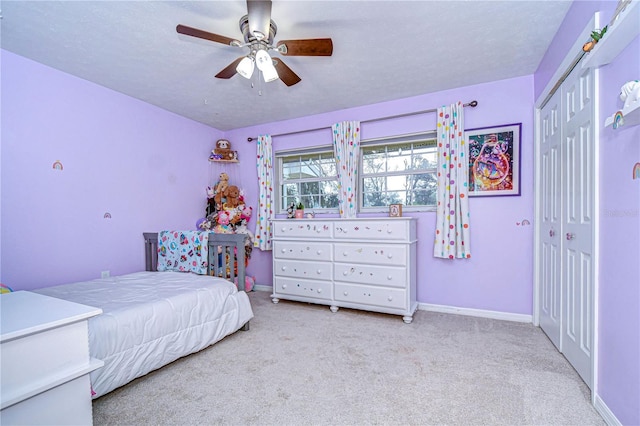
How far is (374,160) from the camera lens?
3785 mm

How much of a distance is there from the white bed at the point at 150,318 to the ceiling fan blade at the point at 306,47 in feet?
6.52

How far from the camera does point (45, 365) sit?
868mm

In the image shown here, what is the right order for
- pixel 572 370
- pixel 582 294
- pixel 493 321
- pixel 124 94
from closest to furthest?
pixel 582 294, pixel 572 370, pixel 493 321, pixel 124 94

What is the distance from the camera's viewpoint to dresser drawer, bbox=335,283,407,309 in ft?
9.77

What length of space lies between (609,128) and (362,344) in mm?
2193

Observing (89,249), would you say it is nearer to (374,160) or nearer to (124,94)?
(124,94)

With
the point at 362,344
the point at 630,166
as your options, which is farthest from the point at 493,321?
the point at 630,166

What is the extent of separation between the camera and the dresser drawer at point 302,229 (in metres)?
3.40

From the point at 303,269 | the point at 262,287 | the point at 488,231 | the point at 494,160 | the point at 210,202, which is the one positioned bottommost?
the point at 262,287

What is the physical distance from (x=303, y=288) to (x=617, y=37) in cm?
323

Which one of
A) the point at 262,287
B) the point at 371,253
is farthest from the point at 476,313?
the point at 262,287

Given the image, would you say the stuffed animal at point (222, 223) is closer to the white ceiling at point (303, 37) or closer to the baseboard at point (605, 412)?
the white ceiling at point (303, 37)

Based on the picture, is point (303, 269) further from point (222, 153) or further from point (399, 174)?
point (222, 153)

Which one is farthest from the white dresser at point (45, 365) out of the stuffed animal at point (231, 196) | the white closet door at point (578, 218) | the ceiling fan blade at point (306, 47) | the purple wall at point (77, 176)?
the stuffed animal at point (231, 196)
